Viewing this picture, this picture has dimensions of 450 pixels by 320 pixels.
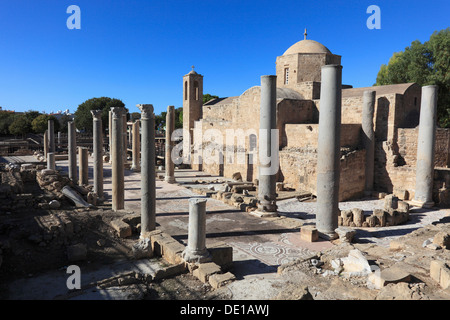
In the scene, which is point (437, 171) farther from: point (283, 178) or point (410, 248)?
point (410, 248)

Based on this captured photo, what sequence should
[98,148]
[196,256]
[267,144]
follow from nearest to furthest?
[196,256] → [267,144] → [98,148]

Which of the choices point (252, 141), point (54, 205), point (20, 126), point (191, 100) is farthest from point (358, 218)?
point (20, 126)

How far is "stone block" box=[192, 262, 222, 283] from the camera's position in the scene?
5598 millimetres

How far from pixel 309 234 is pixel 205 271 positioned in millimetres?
3462

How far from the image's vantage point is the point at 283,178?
17.7 m

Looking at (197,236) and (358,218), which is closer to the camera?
(197,236)

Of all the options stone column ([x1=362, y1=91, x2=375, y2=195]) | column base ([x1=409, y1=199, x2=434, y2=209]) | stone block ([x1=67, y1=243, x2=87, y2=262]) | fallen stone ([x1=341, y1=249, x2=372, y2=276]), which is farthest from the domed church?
stone block ([x1=67, y1=243, x2=87, y2=262])

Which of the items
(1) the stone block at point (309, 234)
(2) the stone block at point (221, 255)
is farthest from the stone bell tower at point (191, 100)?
(2) the stone block at point (221, 255)

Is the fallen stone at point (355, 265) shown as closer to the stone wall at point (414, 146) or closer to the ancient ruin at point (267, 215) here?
the ancient ruin at point (267, 215)

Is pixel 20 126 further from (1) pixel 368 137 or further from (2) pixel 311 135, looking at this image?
(1) pixel 368 137

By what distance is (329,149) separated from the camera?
26.3 ft

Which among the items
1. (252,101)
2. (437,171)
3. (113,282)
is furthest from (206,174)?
(113,282)

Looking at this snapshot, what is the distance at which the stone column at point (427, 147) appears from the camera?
13656mm

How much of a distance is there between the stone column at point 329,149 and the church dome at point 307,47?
16.4 meters
